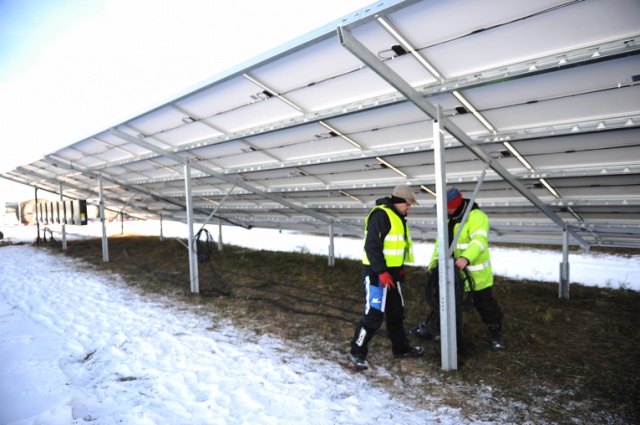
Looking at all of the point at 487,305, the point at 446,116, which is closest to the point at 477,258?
the point at 487,305

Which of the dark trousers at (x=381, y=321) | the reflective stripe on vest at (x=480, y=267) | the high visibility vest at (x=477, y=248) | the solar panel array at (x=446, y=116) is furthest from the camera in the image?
the reflective stripe on vest at (x=480, y=267)

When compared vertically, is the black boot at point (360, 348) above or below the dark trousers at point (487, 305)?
below

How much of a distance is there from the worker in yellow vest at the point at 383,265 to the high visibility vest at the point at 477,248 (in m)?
0.69

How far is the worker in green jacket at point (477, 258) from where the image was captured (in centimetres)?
370

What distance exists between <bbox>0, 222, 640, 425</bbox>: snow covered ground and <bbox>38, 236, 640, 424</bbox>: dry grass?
347mm

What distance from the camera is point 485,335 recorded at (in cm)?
446

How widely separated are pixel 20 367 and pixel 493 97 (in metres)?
5.68

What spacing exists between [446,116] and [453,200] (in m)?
0.96

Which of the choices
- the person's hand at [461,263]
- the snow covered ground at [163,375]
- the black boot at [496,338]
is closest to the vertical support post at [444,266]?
the person's hand at [461,263]

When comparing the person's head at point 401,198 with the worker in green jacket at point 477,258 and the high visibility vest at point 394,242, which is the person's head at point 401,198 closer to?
the high visibility vest at point 394,242

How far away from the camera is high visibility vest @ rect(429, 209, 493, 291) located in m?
3.68

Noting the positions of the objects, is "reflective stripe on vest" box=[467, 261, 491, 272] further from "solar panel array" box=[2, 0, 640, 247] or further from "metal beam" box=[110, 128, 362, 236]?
"metal beam" box=[110, 128, 362, 236]

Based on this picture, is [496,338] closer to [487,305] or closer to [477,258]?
[487,305]

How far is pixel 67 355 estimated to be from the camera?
4.02m
